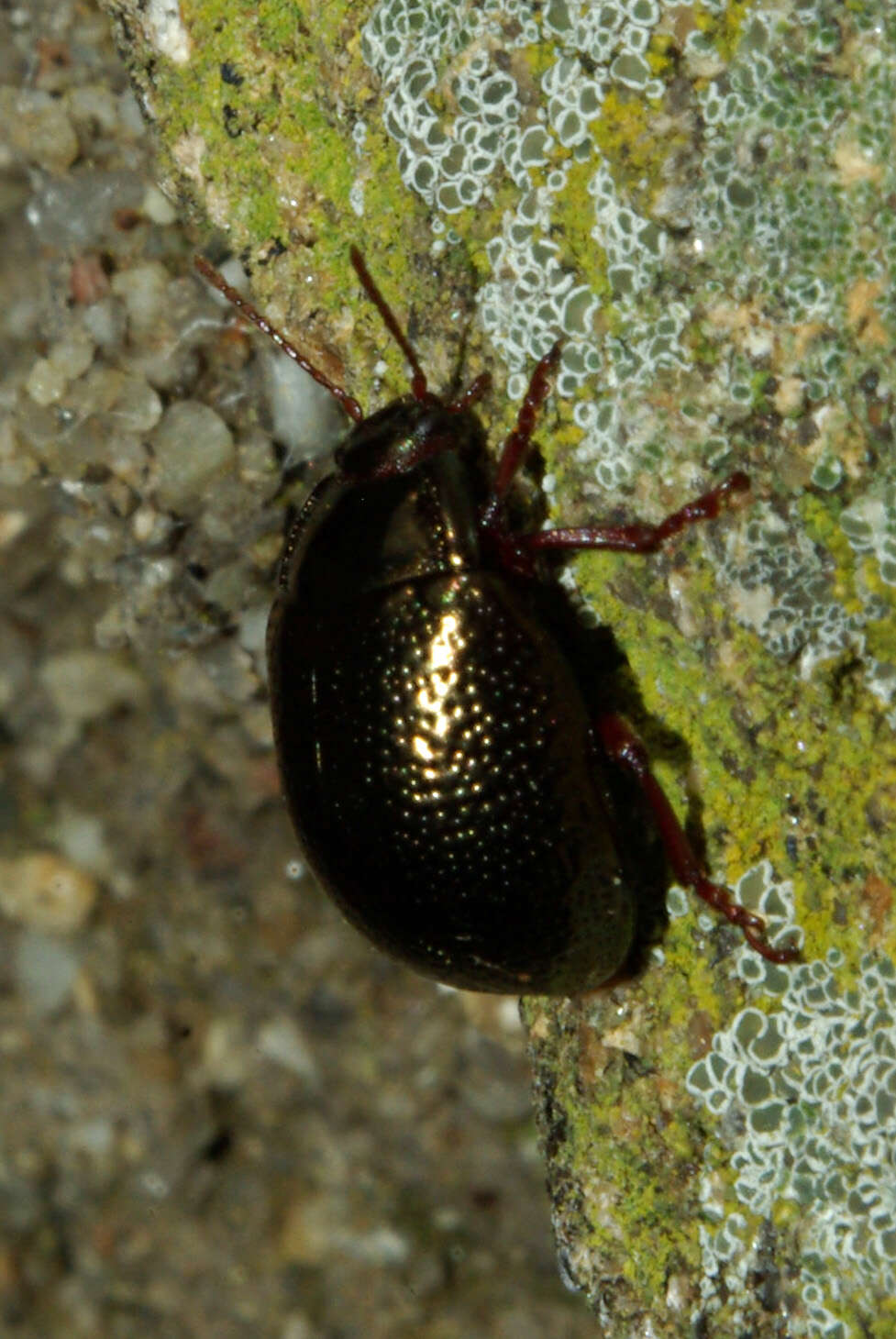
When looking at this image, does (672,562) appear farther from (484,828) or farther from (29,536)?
(29,536)

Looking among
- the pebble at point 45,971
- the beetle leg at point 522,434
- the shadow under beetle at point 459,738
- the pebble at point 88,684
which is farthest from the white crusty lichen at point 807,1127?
the pebble at point 45,971

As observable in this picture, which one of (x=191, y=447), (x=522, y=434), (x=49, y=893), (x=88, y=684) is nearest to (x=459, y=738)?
(x=522, y=434)

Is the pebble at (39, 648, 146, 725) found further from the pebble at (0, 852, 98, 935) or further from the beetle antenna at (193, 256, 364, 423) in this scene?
the beetle antenna at (193, 256, 364, 423)

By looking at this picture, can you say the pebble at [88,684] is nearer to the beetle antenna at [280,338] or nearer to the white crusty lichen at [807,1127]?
the beetle antenna at [280,338]

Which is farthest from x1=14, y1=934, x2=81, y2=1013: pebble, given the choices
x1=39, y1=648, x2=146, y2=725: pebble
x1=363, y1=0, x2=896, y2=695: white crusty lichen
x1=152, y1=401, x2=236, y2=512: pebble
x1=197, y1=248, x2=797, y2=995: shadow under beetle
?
x1=363, y1=0, x2=896, y2=695: white crusty lichen

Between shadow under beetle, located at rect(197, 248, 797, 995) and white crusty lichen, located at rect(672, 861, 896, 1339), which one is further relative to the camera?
shadow under beetle, located at rect(197, 248, 797, 995)

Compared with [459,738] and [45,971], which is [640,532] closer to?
[459,738]
